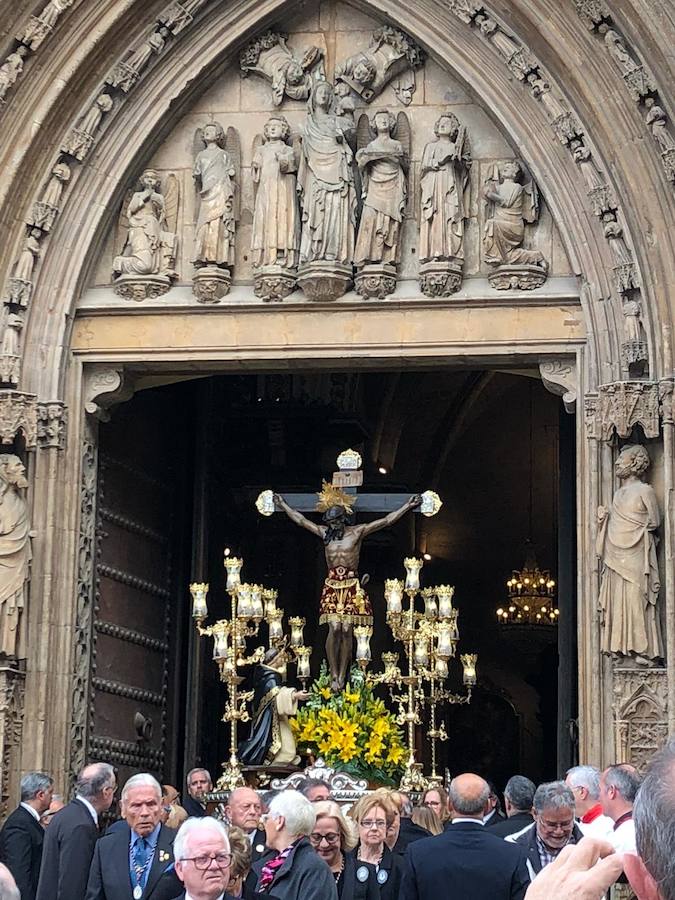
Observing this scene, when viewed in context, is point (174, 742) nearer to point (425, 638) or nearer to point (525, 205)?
point (425, 638)

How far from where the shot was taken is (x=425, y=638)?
12.6 m

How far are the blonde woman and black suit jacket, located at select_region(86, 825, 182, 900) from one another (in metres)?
0.77

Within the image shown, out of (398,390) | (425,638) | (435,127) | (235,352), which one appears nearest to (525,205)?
(435,127)

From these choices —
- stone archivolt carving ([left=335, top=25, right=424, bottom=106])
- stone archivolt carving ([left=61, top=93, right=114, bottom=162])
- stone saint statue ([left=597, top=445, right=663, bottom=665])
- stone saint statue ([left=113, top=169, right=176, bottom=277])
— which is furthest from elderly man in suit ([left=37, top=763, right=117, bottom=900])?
stone archivolt carving ([left=335, top=25, right=424, bottom=106])

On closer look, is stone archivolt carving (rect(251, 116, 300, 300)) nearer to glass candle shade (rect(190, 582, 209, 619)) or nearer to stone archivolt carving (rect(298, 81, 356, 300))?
stone archivolt carving (rect(298, 81, 356, 300))

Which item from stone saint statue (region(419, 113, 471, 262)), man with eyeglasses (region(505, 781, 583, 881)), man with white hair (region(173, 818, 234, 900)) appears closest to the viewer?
man with white hair (region(173, 818, 234, 900))

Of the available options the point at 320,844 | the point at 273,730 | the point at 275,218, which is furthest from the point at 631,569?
the point at 320,844

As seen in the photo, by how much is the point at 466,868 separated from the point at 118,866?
161 cm

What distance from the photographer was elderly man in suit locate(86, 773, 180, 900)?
6891mm

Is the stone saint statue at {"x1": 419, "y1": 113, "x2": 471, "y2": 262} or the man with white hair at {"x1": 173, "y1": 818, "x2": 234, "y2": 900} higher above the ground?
the stone saint statue at {"x1": 419, "y1": 113, "x2": 471, "y2": 262}

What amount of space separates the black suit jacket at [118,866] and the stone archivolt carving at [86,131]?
7.12 metres

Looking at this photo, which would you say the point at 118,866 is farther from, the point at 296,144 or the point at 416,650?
the point at 296,144

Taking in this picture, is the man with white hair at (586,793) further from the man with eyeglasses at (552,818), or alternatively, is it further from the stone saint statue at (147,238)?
the stone saint statue at (147,238)

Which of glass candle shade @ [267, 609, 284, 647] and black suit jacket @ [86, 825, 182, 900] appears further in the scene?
glass candle shade @ [267, 609, 284, 647]
